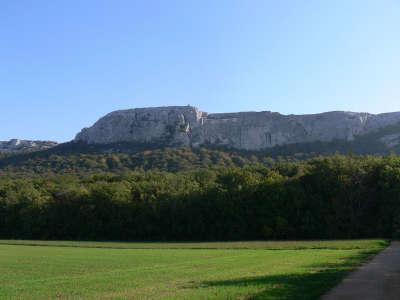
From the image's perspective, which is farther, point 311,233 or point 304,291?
point 311,233

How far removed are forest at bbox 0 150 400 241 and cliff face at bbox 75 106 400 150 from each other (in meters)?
67.4

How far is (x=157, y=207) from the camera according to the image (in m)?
90.1

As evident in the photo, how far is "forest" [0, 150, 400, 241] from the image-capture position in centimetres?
8075

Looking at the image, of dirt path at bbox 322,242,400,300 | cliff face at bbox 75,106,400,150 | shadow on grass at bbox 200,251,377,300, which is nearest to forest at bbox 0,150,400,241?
dirt path at bbox 322,242,400,300

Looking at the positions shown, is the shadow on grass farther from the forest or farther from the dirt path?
the forest

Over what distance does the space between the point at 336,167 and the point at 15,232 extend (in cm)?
6007

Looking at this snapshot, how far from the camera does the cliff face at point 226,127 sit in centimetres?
15925

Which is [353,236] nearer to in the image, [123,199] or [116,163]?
[123,199]

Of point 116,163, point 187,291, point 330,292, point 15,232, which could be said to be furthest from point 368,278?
point 116,163

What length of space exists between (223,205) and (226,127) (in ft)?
309

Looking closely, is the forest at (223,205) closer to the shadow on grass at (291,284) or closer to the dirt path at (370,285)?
the dirt path at (370,285)

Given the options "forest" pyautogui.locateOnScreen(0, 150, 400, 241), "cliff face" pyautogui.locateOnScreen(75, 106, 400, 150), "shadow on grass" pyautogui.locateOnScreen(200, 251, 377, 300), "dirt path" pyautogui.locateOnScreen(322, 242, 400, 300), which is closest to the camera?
"dirt path" pyautogui.locateOnScreen(322, 242, 400, 300)

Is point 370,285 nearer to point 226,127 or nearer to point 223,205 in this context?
point 223,205

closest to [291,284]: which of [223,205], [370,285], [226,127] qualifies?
[370,285]
